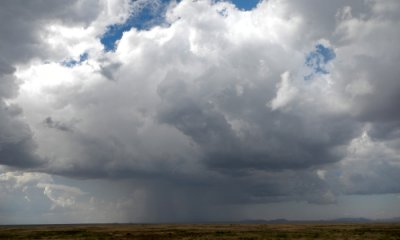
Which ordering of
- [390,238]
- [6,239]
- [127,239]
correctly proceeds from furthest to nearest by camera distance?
[6,239] → [127,239] → [390,238]

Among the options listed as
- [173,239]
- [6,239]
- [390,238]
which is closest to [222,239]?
[173,239]

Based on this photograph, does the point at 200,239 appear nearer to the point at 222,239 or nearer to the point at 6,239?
the point at 222,239

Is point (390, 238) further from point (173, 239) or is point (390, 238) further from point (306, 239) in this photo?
point (173, 239)

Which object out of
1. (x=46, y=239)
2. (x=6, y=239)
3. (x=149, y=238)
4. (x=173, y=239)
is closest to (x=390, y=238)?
(x=173, y=239)

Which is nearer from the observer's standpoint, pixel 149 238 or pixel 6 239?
pixel 149 238

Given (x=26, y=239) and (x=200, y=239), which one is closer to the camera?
(x=200, y=239)

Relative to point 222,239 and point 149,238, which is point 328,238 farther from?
point 149,238

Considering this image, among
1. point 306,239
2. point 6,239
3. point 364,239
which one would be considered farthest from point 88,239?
point 364,239

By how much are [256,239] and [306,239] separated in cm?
1206

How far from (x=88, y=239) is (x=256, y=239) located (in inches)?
1766

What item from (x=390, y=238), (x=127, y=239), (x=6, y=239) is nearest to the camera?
(x=390, y=238)

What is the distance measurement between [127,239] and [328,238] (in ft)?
167

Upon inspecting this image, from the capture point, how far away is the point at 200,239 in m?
96.0

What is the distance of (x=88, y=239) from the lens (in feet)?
342
